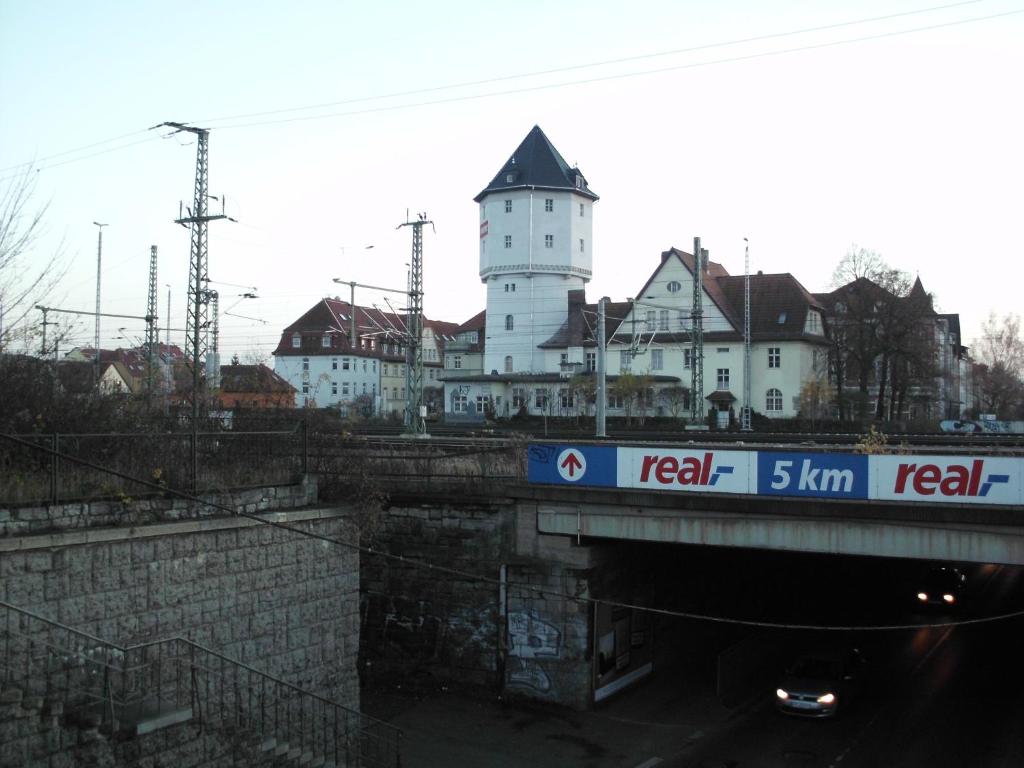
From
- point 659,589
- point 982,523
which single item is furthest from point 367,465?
point 982,523

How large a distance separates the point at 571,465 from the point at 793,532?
16.1 feet

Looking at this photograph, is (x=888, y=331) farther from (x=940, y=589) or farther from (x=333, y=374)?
(x=333, y=374)

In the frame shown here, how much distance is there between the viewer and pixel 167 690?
13109 millimetres

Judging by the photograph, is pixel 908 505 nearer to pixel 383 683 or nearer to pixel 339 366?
pixel 383 683

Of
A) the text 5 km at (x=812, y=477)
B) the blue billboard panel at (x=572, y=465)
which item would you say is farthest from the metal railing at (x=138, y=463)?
the text 5 km at (x=812, y=477)

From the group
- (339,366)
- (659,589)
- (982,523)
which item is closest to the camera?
(982,523)

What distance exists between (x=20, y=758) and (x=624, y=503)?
1233 centimetres

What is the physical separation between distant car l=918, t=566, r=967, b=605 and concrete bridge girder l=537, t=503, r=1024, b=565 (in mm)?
13226

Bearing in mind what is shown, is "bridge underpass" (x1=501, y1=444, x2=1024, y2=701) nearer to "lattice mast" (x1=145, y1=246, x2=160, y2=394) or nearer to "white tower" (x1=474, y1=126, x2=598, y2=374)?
"lattice mast" (x1=145, y1=246, x2=160, y2=394)

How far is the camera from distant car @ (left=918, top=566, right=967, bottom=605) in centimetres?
2920

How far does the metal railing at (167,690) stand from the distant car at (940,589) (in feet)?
64.3

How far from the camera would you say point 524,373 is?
77.3 m

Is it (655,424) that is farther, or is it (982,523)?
(655,424)

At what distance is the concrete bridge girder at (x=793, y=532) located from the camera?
17.0m
